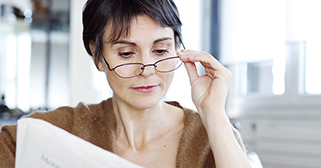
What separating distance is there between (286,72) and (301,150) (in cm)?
55

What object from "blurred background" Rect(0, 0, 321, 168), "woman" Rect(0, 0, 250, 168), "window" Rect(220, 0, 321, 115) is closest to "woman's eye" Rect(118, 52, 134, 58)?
"woman" Rect(0, 0, 250, 168)

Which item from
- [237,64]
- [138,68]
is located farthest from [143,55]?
[237,64]

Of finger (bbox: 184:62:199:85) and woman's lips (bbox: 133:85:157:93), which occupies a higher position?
finger (bbox: 184:62:199:85)

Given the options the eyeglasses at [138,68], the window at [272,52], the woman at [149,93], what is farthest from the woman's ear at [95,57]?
the window at [272,52]

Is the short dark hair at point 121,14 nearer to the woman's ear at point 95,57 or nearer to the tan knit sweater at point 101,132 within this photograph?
the woman's ear at point 95,57

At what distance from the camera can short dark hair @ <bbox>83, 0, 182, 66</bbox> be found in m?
1.09

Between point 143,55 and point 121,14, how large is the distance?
0.48 ft

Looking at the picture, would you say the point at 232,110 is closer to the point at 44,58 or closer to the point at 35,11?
the point at 44,58

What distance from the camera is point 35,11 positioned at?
3443 mm

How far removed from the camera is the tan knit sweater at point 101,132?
108 centimetres

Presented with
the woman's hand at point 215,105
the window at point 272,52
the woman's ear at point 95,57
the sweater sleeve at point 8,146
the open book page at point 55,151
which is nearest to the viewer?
the open book page at point 55,151

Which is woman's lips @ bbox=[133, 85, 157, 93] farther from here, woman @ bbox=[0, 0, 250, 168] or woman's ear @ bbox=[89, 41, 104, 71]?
woman's ear @ bbox=[89, 41, 104, 71]

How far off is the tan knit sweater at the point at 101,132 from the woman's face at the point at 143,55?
151 millimetres

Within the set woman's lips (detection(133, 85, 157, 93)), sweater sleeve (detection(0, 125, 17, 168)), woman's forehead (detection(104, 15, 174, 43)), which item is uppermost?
woman's forehead (detection(104, 15, 174, 43))
